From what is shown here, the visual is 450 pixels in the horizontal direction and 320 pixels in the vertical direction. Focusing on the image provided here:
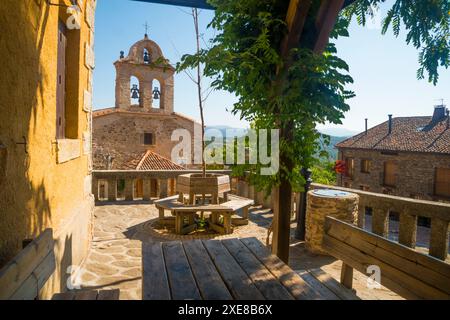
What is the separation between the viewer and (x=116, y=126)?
68.6 ft

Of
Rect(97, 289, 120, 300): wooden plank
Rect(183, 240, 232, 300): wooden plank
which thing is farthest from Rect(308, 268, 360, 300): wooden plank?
Rect(97, 289, 120, 300): wooden plank

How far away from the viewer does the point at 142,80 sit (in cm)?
1866

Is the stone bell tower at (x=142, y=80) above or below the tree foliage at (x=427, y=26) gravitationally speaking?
above

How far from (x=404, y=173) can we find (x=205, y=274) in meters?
24.6

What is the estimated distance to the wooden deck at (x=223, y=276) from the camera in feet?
6.19

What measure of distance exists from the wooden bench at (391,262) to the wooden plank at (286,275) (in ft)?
2.17

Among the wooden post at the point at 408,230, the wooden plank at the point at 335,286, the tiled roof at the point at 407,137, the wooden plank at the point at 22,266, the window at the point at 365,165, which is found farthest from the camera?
the window at the point at 365,165

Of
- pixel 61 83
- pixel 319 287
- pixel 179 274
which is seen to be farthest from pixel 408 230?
pixel 61 83

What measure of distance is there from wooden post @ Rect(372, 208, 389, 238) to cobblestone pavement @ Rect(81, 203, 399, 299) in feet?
2.96

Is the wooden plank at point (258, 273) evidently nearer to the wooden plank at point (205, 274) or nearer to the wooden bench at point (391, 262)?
the wooden plank at point (205, 274)

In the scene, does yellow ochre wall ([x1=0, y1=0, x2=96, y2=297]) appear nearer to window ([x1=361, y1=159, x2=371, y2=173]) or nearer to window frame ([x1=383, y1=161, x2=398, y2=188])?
Result: window frame ([x1=383, y1=161, x2=398, y2=188])

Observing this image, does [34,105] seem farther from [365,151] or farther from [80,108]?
[365,151]

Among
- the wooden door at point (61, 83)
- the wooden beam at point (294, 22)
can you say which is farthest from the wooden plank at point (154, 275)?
the wooden beam at point (294, 22)
